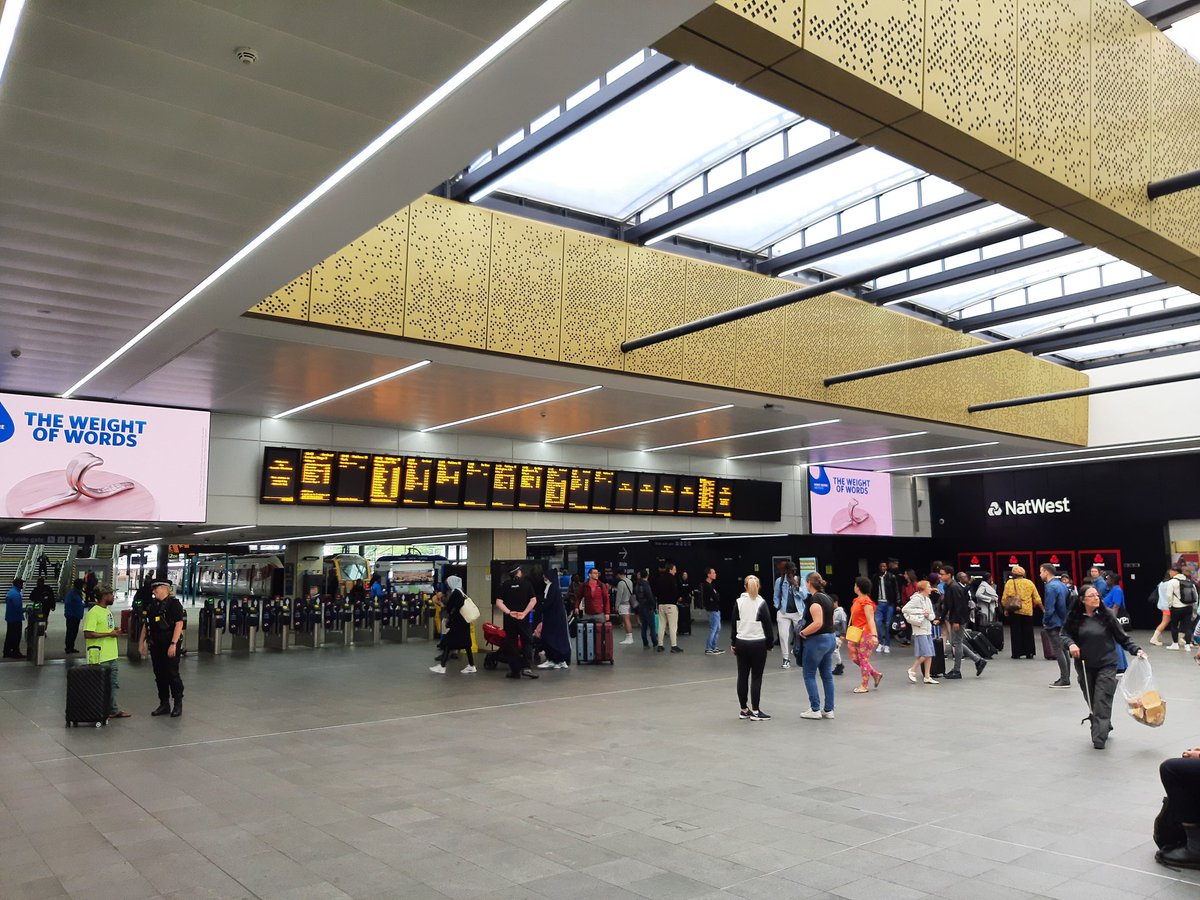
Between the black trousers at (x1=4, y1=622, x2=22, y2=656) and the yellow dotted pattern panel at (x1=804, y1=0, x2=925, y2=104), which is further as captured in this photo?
the black trousers at (x1=4, y1=622, x2=22, y2=656)

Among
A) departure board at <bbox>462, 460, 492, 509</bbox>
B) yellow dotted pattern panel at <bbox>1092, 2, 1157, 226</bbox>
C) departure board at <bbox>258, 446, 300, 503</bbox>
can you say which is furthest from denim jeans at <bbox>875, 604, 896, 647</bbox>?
yellow dotted pattern panel at <bbox>1092, 2, 1157, 226</bbox>

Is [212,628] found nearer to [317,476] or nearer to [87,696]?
[317,476]

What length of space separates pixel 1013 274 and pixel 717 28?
Answer: 12.8m

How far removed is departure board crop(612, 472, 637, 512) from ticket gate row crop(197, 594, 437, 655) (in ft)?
21.0

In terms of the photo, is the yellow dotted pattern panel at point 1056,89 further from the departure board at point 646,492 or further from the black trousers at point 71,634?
the black trousers at point 71,634

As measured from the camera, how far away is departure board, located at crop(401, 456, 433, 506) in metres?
15.3

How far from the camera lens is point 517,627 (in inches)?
551

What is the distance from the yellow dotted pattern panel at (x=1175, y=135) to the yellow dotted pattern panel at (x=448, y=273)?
22.6 ft

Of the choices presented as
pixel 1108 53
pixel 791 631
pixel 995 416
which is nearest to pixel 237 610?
pixel 791 631

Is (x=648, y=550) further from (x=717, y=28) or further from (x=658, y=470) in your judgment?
(x=717, y=28)

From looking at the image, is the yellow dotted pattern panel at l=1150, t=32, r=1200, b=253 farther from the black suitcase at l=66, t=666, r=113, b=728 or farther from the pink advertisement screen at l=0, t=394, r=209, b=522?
the pink advertisement screen at l=0, t=394, r=209, b=522

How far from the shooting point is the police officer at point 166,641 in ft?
32.8

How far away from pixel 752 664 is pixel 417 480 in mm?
7866

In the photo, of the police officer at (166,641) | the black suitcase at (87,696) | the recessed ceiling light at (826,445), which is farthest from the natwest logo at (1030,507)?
the black suitcase at (87,696)
